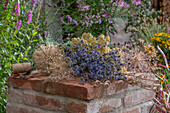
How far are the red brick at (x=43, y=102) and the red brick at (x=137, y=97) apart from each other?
50 centimetres

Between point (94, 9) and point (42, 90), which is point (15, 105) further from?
point (94, 9)

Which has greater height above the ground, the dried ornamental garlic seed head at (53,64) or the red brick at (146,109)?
the dried ornamental garlic seed head at (53,64)

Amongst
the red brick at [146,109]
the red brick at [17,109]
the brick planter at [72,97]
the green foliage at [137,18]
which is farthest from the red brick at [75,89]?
the green foliage at [137,18]

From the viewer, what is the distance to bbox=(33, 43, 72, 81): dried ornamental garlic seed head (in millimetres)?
1465

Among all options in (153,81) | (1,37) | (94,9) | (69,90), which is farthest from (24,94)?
(94,9)

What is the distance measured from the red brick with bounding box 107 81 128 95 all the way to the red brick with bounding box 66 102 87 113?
0.22m

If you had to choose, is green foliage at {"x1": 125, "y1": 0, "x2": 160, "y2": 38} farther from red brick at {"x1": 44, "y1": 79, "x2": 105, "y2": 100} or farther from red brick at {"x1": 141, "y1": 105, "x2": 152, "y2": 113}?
red brick at {"x1": 44, "y1": 79, "x2": 105, "y2": 100}

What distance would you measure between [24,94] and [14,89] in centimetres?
12

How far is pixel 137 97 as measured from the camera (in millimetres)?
1629

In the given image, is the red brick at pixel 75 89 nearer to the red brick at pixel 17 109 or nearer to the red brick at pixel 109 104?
the red brick at pixel 109 104

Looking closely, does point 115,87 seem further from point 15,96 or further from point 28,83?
point 15,96

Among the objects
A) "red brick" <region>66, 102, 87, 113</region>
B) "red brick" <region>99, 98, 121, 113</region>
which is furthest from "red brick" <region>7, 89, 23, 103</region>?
"red brick" <region>99, 98, 121, 113</region>

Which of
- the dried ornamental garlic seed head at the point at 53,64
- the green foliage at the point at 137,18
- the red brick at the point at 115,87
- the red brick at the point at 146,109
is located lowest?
the red brick at the point at 146,109

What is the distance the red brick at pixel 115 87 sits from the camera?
1412mm
